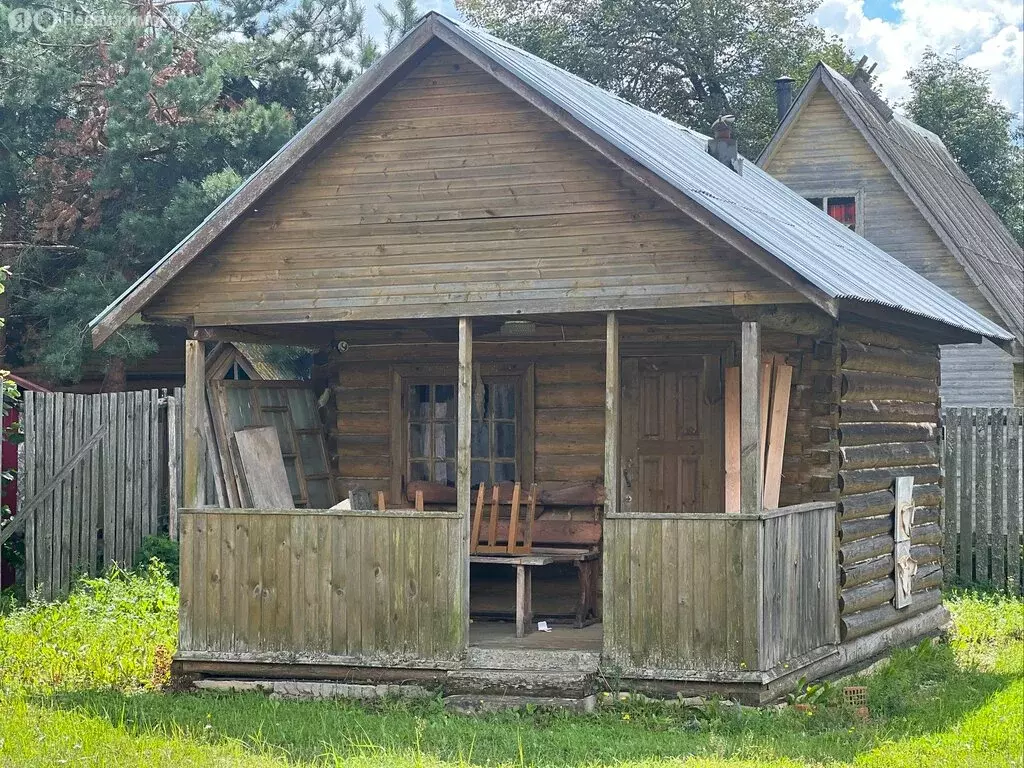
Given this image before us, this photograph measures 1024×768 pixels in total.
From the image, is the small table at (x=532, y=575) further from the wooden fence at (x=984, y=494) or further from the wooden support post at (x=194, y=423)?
the wooden fence at (x=984, y=494)

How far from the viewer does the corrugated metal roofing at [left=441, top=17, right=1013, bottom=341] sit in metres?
11.6

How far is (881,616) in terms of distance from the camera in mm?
14906

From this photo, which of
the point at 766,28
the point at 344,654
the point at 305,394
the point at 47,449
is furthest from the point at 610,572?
the point at 766,28

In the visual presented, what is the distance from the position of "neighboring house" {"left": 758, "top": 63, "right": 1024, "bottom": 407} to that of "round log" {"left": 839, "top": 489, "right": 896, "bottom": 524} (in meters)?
10.0

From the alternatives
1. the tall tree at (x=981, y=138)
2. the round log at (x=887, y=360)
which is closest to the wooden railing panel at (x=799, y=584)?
the round log at (x=887, y=360)

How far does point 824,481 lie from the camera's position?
1370 cm

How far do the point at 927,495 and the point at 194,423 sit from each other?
27.8 ft

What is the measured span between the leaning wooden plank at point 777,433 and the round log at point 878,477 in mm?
669

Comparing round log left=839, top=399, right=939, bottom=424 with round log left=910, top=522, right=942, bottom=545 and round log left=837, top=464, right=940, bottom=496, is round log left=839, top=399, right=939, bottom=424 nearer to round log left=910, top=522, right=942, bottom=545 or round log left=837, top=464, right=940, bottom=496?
round log left=837, top=464, right=940, bottom=496

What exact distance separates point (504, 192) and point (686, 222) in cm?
157

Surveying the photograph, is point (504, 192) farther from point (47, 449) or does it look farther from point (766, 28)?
point (766, 28)

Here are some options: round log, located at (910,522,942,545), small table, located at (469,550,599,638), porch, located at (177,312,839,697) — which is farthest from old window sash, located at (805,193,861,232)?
small table, located at (469,550,599,638)

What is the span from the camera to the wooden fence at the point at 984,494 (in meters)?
19.0

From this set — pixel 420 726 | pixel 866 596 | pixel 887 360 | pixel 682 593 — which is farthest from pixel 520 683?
pixel 887 360
